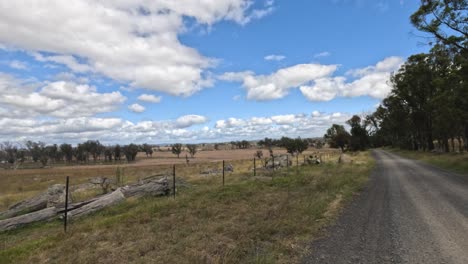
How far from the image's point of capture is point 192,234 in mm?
7457

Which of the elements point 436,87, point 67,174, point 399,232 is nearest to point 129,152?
point 67,174

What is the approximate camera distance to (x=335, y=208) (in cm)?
1035

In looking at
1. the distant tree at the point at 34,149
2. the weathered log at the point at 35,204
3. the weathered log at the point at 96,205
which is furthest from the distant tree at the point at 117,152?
the weathered log at the point at 96,205

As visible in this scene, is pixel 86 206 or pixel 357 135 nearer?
pixel 86 206

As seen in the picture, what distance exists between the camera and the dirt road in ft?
19.0

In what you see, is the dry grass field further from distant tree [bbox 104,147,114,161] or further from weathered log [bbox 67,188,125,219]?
distant tree [bbox 104,147,114,161]

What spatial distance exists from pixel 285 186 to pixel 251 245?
9.76 metres

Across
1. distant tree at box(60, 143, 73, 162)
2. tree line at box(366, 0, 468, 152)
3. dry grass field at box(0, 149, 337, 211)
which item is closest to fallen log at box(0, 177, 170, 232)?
dry grass field at box(0, 149, 337, 211)

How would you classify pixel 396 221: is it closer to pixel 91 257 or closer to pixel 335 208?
pixel 335 208

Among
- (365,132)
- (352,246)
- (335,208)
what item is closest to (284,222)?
(352,246)

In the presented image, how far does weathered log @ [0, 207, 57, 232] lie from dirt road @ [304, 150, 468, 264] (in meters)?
9.99

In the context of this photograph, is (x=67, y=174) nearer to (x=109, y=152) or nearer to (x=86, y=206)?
(x=86, y=206)

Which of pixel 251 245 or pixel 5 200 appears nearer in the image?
pixel 251 245

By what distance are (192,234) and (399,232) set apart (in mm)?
4890
